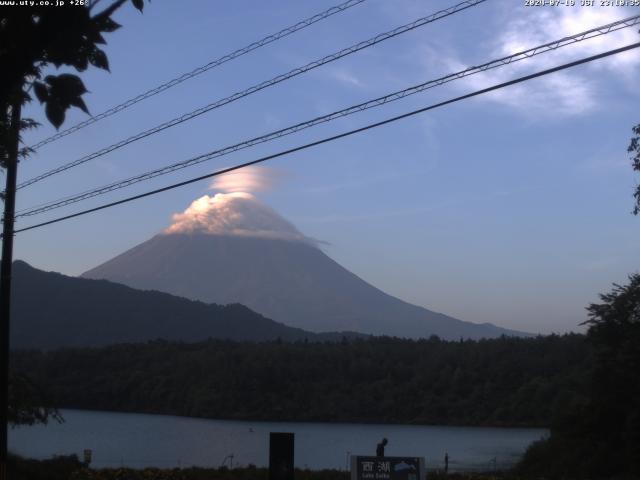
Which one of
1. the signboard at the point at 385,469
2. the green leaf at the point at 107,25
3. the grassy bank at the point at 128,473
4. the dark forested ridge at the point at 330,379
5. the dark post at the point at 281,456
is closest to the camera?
the green leaf at the point at 107,25

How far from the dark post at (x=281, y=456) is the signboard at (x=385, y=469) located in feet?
3.60

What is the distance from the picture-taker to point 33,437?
223 feet

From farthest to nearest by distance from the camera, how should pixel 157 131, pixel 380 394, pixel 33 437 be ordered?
1. pixel 380 394
2. pixel 33 437
3. pixel 157 131

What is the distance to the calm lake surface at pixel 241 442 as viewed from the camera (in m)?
50.0

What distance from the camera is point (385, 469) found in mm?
15242

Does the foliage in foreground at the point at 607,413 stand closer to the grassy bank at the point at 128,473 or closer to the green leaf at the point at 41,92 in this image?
the grassy bank at the point at 128,473

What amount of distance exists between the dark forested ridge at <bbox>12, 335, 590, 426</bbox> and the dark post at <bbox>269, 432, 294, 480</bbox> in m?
74.5

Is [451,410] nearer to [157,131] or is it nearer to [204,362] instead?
[204,362]

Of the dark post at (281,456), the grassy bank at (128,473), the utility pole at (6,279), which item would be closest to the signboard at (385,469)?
the dark post at (281,456)

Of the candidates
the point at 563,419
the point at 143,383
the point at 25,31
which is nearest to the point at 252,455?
the point at 563,419

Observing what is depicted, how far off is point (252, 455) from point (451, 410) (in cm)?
4857

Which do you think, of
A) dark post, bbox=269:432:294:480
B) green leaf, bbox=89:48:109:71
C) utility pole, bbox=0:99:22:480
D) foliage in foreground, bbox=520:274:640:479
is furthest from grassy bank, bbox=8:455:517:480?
green leaf, bbox=89:48:109:71

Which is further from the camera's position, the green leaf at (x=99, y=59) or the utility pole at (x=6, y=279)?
the utility pole at (x=6, y=279)

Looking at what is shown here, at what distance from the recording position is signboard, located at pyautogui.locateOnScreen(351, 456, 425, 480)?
49.9 feet
